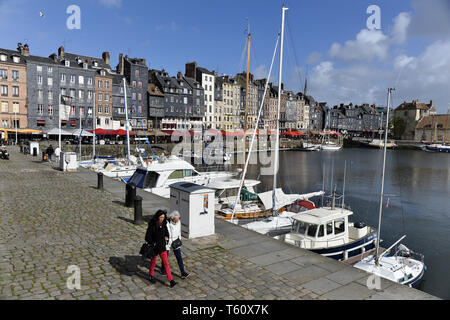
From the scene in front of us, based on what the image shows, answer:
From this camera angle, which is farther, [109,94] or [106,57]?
[106,57]

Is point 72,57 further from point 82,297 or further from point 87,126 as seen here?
point 82,297

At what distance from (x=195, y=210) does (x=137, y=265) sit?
8.11 feet

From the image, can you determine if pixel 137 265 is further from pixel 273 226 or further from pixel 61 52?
pixel 61 52

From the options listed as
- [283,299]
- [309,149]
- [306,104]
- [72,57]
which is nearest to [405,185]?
[283,299]

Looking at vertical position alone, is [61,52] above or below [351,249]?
above

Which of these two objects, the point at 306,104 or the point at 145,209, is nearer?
the point at 145,209

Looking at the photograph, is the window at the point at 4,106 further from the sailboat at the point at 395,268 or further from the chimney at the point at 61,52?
the sailboat at the point at 395,268

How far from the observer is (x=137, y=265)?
778cm

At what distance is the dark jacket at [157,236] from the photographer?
6.71 meters

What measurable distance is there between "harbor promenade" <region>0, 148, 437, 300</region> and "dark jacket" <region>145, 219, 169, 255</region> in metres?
0.79

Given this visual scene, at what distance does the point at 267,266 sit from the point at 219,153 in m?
52.5

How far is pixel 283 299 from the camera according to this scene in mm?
6270

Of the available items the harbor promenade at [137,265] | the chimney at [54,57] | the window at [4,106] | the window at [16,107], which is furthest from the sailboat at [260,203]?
the chimney at [54,57]

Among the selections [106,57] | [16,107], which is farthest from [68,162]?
[106,57]
